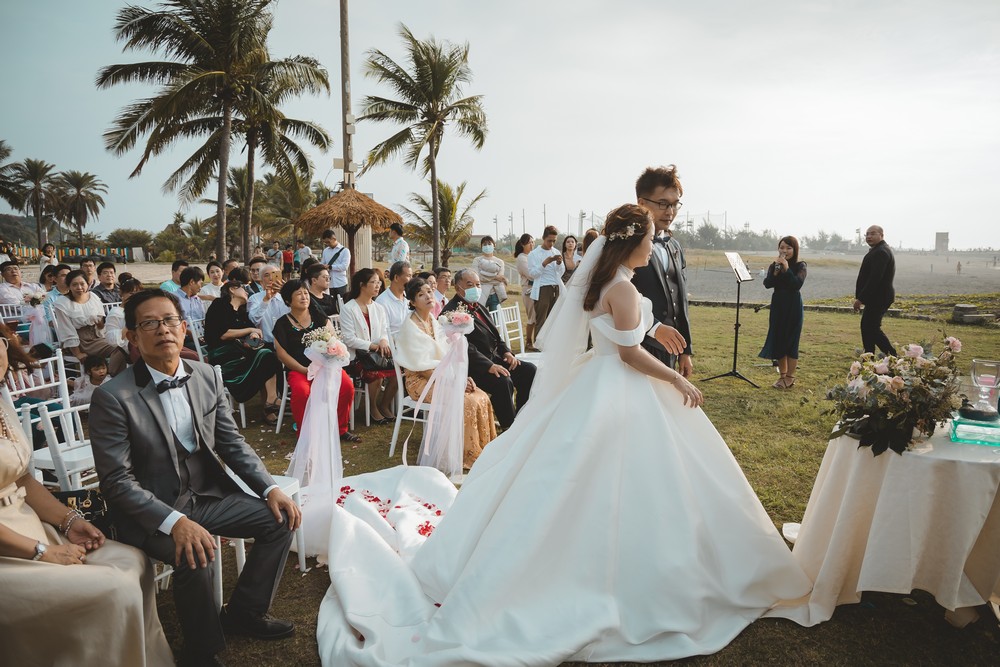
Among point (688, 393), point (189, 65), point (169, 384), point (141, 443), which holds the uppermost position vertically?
point (189, 65)

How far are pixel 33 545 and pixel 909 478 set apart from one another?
3860 millimetres

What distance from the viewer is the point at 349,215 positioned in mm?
13586

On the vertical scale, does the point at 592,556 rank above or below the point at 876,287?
below

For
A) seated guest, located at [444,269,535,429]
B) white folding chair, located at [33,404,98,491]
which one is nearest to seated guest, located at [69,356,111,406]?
white folding chair, located at [33,404,98,491]

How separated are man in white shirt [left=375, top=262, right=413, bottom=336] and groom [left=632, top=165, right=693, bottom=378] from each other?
11.6 feet

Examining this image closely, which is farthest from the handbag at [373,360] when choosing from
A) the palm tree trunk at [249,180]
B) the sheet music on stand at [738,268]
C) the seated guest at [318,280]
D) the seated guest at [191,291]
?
the palm tree trunk at [249,180]

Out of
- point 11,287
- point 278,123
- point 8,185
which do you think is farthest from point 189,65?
point 8,185

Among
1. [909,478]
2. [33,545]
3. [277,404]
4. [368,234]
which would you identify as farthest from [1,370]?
[368,234]

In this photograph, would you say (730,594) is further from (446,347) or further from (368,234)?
(368,234)

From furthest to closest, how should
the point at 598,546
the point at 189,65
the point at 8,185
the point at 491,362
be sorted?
1. the point at 8,185
2. the point at 189,65
3. the point at 491,362
4. the point at 598,546

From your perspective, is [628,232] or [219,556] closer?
[219,556]

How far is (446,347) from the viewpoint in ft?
20.5

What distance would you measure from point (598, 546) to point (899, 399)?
1634 mm

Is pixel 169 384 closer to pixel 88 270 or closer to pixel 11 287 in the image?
pixel 88 270
